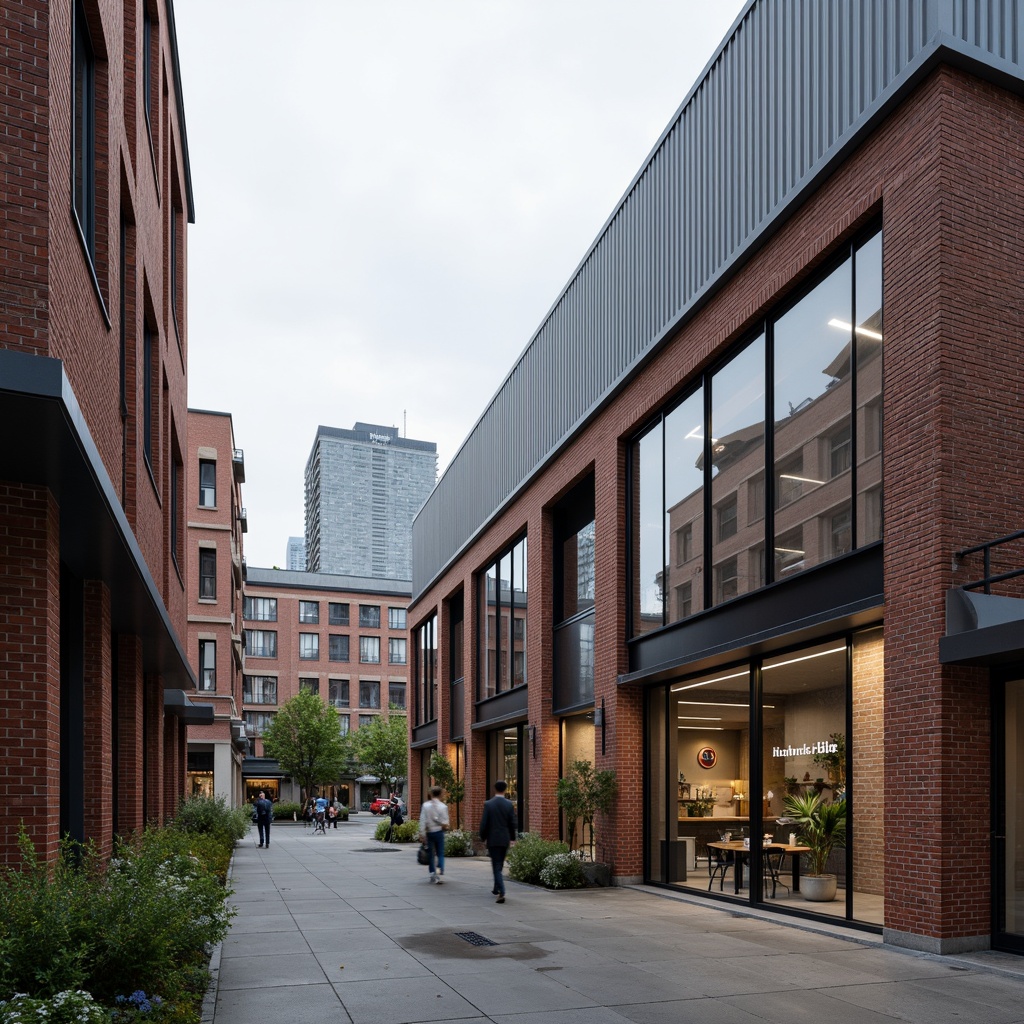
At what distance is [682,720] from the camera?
1869 centimetres

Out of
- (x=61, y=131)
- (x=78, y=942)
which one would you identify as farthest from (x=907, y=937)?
(x=61, y=131)

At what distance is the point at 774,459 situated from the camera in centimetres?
1534

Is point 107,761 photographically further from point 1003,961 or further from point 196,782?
point 196,782

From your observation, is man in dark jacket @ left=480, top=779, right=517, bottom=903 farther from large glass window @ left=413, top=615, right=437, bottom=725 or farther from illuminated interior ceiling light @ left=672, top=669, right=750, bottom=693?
large glass window @ left=413, top=615, right=437, bottom=725

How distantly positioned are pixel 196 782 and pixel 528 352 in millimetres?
31947

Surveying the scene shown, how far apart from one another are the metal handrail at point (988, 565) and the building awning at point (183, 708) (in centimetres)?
1879

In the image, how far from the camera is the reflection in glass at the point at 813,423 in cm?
1377

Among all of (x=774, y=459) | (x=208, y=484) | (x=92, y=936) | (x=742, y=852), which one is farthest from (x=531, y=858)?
(x=208, y=484)

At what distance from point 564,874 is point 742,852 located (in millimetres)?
4136

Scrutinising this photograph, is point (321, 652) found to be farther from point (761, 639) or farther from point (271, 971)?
point (271, 971)

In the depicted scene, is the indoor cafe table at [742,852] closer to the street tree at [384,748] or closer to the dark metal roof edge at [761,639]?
the dark metal roof edge at [761,639]

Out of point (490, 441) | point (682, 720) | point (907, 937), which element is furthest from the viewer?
point (490, 441)

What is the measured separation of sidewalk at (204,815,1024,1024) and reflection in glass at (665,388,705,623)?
481cm

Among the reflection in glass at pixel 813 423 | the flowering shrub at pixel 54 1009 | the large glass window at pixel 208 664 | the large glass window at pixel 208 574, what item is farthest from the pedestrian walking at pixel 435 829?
the large glass window at pixel 208 574
